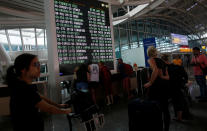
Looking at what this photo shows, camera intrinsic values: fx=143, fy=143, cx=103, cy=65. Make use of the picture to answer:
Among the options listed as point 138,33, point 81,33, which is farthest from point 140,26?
point 81,33

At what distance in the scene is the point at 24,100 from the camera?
1.16 meters

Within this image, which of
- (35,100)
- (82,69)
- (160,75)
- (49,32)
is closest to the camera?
(35,100)

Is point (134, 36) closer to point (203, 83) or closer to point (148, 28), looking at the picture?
point (148, 28)

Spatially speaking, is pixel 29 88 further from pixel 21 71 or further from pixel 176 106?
pixel 176 106

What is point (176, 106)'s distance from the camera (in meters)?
3.35

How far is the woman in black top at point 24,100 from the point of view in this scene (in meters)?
1.17

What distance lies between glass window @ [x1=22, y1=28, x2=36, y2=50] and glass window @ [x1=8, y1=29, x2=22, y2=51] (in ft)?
2.56

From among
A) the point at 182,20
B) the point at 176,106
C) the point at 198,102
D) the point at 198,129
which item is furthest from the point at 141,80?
the point at 182,20

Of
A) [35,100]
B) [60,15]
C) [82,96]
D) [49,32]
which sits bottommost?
[82,96]

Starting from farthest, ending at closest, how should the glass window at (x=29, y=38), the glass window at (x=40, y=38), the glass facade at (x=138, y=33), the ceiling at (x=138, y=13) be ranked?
the glass window at (x=40, y=38)
the glass window at (x=29, y=38)
the glass facade at (x=138, y=33)
the ceiling at (x=138, y=13)

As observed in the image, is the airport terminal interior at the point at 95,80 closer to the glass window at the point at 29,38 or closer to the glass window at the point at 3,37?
the glass window at the point at 29,38

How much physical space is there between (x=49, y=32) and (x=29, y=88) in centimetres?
393

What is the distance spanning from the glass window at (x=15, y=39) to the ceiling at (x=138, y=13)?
2705 mm

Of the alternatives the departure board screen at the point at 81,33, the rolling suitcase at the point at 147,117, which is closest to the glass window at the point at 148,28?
the departure board screen at the point at 81,33
